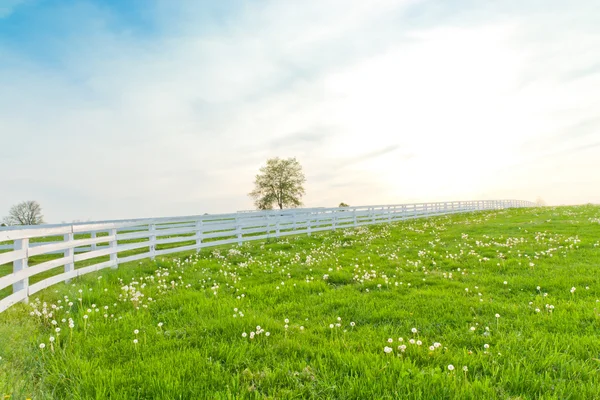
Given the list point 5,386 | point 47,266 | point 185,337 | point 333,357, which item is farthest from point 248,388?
point 47,266

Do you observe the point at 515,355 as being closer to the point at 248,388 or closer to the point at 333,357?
the point at 333,357

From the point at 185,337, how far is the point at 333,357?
2.28 metres

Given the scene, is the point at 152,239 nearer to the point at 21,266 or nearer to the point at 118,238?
the point at 118,238

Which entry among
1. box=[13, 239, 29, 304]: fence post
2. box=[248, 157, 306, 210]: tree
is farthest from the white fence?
box=[248, 157, 306, 210]: tree

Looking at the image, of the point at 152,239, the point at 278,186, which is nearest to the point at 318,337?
the point at 152,239

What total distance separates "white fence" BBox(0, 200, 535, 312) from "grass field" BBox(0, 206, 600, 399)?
68 cm

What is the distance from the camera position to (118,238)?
451 inches

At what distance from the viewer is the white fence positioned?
23.8 ft

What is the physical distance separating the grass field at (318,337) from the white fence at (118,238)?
0.68 meters

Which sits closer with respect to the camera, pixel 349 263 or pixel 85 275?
pixel 85 275

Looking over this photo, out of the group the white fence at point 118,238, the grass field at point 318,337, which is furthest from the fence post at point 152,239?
the grass field at point 318,337

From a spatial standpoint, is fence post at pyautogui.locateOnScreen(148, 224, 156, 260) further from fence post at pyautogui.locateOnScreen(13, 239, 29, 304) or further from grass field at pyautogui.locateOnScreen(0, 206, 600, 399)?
fence post at pyautogui.locateOnScreen(13, 239, 29, 304)

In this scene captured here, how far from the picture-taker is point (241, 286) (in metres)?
8.41

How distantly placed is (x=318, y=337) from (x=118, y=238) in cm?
907
